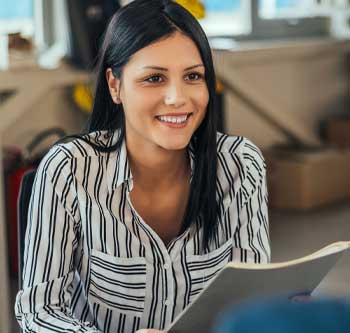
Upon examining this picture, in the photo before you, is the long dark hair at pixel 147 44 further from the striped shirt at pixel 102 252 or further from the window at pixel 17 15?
the window at pixel 17 15

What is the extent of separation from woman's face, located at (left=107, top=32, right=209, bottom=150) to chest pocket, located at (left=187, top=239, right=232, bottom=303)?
214 millimetres

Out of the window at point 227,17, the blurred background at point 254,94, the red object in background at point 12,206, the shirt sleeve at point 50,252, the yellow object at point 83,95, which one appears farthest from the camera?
the window at point 227,17

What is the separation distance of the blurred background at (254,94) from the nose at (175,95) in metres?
1.73

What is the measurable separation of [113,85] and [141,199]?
8.8 inches

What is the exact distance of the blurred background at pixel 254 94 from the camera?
3.66 m

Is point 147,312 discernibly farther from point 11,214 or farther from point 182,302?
point 11,214

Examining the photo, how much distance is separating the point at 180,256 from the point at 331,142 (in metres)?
3.95

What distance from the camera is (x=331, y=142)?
210 inches

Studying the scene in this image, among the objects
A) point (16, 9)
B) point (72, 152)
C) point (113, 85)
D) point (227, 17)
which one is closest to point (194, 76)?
point (113, 85)

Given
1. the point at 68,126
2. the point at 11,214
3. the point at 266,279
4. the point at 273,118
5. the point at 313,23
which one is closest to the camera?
the point at 266,279

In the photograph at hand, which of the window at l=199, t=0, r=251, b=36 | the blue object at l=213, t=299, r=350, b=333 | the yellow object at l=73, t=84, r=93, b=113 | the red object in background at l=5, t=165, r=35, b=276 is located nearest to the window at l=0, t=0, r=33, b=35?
the yellow object at l=73, t=84, r=93, b=113

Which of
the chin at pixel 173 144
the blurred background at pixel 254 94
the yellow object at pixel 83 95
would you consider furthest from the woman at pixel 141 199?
the yellow object at pixel 83 95

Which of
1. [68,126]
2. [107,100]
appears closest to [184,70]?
[107,100]

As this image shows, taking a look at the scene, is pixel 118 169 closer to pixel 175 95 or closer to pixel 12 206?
pixel 175 95
